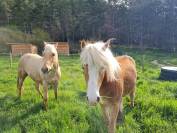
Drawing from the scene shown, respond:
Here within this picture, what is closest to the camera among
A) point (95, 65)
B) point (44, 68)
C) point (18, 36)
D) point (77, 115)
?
point (95, 65)

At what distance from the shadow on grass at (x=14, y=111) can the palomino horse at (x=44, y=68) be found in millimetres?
427

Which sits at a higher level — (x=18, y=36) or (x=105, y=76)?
(x=18, y=36)

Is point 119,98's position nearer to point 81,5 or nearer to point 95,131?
point 95,131

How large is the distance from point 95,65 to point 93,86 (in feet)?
1.11

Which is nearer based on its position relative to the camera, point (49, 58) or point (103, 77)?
point (103, 77)

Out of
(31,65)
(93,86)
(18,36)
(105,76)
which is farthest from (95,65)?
(18,36)

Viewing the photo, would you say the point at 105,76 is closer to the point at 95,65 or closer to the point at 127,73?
the point at 95,65

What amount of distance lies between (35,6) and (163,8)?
19.4 m

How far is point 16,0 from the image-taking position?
48.4 metres

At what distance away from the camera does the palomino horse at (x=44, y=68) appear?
27.8 feet

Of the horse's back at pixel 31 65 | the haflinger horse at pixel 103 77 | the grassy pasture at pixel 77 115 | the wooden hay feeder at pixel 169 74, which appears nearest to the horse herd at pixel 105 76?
the haflinger horse at pixel 103 77

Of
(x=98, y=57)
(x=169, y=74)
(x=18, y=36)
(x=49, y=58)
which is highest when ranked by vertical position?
(x=18, y=36)

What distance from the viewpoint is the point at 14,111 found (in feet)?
27.3

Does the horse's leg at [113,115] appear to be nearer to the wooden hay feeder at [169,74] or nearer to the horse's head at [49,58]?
the horse's head at [49,58]
